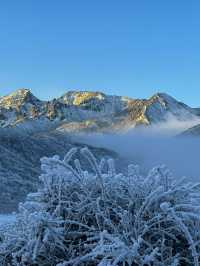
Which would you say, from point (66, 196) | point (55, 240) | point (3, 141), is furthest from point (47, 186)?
point (3, 141)

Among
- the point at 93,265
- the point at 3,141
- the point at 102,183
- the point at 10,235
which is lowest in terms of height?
the point at 93,265

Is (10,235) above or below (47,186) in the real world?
below

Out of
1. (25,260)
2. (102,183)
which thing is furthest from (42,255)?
(102,183)

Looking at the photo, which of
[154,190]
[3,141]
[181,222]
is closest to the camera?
[181,222]

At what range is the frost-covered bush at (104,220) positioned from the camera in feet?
16.4

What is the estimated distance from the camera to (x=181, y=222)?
5059mm

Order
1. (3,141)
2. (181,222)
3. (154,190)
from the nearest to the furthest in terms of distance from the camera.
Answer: (181,222), (154,190), (3,141)

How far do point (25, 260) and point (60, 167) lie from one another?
884 mm

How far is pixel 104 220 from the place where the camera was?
17.3 ft

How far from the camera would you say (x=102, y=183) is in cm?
552

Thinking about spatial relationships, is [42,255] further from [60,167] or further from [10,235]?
[60,167]

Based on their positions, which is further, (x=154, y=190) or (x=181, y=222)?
(x=154, y=190)

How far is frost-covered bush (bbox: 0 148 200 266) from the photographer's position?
5.00 metres

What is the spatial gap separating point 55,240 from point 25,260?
310 mm
